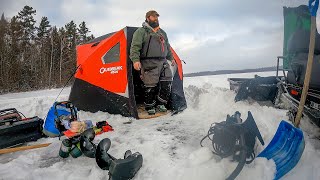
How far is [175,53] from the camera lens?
673cm

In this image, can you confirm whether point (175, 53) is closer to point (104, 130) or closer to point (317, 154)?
point (104, 130)

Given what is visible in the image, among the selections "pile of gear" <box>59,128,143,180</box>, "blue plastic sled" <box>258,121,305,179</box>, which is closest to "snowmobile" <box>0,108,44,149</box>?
"pile of gear" <box>59,128,143,180</box>

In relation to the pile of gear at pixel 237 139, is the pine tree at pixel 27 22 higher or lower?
higher

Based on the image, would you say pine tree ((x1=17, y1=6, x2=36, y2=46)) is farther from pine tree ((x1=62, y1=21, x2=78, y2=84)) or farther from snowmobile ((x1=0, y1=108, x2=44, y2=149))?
snowmobile ((x1=0, y1=108, x2=44, y2=149))

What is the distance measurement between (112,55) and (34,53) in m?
36.2

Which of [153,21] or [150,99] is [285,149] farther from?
[153,21]

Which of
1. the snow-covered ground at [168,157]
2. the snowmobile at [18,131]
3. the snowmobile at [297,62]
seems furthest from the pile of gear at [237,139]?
the snowmobile at [18,131]

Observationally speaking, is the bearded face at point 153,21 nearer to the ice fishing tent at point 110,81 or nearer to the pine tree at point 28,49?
the ice fishing tent at point 110,81

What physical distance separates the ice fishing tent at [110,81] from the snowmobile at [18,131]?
1462 millimetres

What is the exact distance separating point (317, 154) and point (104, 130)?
2.82m

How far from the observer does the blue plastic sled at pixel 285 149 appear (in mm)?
2404

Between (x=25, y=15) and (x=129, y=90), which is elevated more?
(x=25, y=15)

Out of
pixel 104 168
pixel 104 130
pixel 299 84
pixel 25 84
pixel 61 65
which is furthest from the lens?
pixel 61 65

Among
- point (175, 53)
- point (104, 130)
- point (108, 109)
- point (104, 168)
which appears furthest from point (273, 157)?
point (175, 53)
